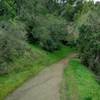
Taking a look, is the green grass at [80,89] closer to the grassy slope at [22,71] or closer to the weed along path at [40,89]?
the weed along path at [40,89]

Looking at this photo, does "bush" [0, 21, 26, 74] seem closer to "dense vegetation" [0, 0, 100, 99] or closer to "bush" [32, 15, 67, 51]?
"dense vegetation" [0, 0, 100, 99]

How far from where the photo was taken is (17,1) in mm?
47094

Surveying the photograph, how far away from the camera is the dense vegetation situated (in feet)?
87.8

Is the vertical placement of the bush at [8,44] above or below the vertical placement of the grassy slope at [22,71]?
above

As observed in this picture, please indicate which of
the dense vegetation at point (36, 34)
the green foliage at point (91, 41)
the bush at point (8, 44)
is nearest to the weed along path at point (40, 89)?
the bush at point (8, 44)

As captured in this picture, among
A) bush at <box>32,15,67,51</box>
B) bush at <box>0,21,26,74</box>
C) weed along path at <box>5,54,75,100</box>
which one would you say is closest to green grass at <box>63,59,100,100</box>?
weed along path at <box>5,54,75,100</box>

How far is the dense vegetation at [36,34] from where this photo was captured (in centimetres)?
2677

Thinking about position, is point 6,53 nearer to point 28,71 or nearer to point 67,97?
point 28,71

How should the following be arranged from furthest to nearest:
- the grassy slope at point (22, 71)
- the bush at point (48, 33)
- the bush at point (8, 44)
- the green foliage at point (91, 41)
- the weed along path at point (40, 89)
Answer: the bush at point (48, 33) < the green foliage at point (91, 41) < the bush at point (8, 44) < the grassy slope at point (22, 71) < the weed along path at point (40, 89)

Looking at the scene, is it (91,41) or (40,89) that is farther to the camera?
(91,41)

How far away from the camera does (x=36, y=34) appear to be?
47.2 metres

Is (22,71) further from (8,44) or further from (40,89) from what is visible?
(40,89)

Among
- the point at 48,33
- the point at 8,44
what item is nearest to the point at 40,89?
the point at 8,44

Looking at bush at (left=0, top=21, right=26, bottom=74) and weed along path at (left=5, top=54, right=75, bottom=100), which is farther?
bush at (left=0, top=21, right=26, bottom=74)
